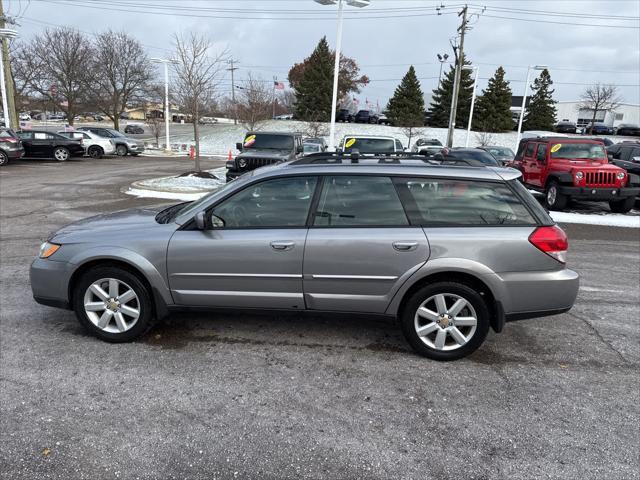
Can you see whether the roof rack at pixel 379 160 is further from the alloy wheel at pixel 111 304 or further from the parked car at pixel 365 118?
the parked car at pixel 365 118

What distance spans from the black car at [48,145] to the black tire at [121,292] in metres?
22.5

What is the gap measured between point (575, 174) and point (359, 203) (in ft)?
32.0

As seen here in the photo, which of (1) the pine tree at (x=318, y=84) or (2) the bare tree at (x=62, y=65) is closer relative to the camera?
(2) the bare tree at (x=62, y=65)

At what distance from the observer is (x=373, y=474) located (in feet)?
8.12

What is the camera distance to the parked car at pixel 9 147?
19.4 m

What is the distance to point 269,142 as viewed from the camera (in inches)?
551

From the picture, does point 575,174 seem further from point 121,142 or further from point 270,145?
point 121,142

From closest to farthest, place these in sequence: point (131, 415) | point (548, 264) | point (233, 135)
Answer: point (131, 415) → point (548, 264) → point (233, 135)

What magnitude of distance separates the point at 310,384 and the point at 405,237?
1344 millimetres

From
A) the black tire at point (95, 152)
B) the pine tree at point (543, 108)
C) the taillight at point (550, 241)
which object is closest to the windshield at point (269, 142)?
the taillight at point (550, 241)

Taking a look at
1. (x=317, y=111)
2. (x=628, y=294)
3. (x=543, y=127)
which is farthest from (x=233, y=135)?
(x=628, y=294)

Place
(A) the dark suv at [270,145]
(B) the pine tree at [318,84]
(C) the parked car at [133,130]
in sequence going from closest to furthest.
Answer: (A) the dark suv at [270,145], (B) the pine tree at [318,84], (C) the parked car at [133,130]

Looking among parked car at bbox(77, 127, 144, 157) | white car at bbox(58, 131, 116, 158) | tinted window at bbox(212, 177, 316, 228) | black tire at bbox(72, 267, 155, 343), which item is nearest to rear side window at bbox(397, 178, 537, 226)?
tinted window at bbox(212, 177, 316, 228)

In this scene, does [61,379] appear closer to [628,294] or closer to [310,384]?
[310,384]
